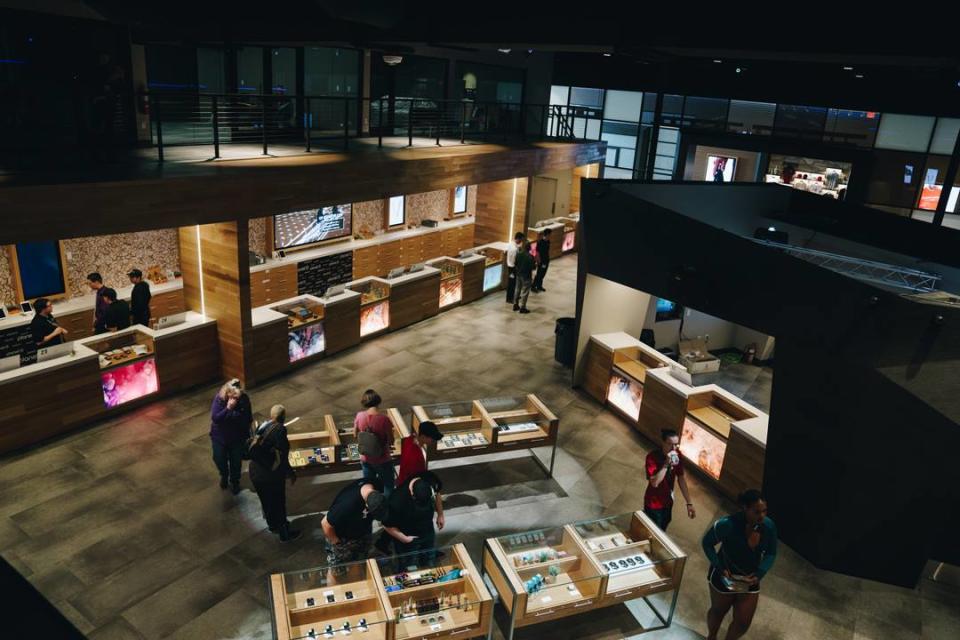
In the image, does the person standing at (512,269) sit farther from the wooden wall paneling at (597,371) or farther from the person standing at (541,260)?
the wooden wall paneling at (597,371)

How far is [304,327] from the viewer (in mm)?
11141

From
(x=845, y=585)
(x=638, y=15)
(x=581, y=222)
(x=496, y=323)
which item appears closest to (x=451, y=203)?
(x=496, y=323)

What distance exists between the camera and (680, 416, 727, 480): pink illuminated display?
27.9 ft

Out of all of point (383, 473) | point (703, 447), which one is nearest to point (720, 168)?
point (703, 447)

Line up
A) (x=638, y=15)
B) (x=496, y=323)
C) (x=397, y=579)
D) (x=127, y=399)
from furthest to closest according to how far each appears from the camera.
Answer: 1. (x=496, y=323)
2. (x=127, y=399)
3. (x=638, y=15)
4. (x=397, y=579)

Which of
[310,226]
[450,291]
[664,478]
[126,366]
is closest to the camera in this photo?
[664,478]

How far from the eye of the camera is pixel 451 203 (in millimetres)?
17438

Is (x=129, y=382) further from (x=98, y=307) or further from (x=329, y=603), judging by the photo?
(x=329, y=603)

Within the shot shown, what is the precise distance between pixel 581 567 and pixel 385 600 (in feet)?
6.23

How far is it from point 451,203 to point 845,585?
42.2ft

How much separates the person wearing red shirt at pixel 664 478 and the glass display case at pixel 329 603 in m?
3.00

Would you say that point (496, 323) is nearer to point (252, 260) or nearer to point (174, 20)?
point (252, 260)

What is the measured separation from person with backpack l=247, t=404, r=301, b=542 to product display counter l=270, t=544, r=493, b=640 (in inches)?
55.0

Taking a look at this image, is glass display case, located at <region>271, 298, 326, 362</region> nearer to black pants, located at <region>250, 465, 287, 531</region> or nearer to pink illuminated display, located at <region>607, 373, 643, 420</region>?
black pants, located at <region>250, 465, 287, 531</region>
